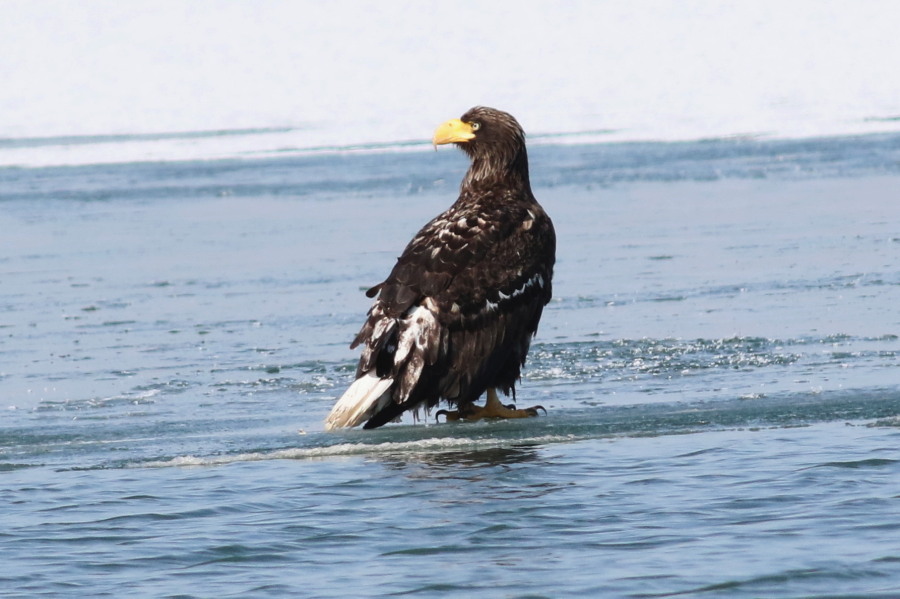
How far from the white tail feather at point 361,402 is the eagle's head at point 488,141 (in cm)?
134

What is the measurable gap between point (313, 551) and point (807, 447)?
218cm

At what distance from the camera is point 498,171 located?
7742mm

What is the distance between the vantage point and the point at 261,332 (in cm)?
1033

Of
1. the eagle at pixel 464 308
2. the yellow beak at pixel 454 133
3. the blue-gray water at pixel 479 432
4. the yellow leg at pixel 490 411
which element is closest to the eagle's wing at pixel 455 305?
the eagle at pixel 464 308

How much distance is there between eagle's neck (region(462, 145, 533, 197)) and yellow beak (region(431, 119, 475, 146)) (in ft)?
0.35

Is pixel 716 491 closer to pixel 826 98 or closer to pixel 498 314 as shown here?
pixel 498 314

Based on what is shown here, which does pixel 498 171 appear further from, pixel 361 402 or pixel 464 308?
pixel 361 402

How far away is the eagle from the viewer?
6.96 meters

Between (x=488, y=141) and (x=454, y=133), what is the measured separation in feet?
0.66

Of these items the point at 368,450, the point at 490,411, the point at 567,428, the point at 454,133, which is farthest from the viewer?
Answer: the point at 454,133

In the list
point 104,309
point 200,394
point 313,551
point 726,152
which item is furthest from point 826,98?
point 313,551

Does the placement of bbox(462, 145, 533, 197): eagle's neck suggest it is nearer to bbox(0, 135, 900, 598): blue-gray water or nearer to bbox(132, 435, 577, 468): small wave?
bbox(0, 135, 900, 598): blue-gray water

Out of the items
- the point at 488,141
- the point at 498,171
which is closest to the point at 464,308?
the point at 498,171

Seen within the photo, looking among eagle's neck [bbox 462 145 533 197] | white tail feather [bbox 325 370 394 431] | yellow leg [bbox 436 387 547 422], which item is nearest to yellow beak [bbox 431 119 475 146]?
eagle's neck [bbox 462 145 533 197]
